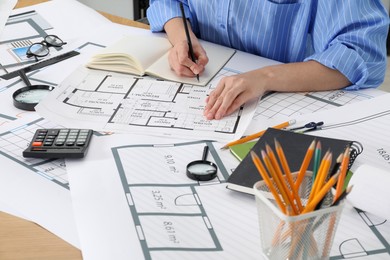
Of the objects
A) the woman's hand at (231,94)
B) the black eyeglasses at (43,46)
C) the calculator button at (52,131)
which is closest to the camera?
the calculator button at (52,131)

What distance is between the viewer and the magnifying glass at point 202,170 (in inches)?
38.8

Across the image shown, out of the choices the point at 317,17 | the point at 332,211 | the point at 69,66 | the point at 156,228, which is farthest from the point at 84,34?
the point at 332,211

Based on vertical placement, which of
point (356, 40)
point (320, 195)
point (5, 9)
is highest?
point (320, 195)

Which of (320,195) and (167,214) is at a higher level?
(320,195)

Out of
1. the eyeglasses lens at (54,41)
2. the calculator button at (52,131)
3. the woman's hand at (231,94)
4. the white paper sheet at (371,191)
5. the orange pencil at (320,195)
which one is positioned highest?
the orange pencil at (320,195)

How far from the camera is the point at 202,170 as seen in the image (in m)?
1.01

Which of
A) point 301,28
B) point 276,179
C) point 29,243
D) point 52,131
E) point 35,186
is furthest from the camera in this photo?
point 301,28

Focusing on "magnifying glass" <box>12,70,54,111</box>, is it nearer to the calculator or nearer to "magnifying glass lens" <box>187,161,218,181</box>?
the calculator

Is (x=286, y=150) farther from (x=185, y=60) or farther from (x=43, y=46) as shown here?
(x=43, y=46)

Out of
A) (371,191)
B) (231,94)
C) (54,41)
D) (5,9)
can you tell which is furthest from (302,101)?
(5,9)

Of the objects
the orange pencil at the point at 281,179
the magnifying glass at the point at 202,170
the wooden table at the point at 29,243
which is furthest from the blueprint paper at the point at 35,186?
the orange pencil at the point at 281,179

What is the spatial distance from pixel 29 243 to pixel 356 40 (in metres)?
0.83

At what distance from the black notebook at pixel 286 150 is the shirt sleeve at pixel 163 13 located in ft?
2.05

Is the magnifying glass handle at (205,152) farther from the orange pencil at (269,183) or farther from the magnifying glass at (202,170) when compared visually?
the orange pencil at (269,183)
